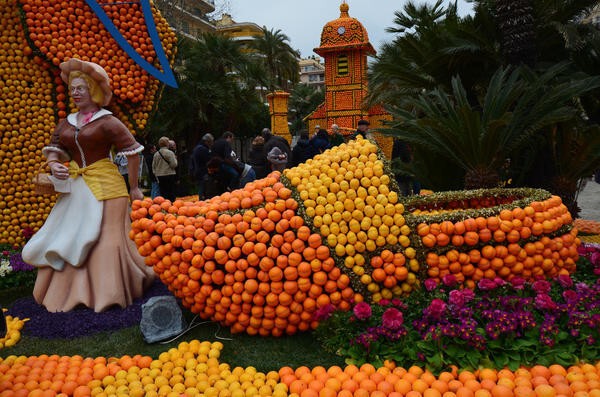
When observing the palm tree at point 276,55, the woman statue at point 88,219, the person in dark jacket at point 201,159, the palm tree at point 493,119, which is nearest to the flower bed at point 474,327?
the woman statue at point 88,219

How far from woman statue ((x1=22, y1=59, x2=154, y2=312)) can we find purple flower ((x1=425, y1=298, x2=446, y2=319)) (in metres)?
2.47

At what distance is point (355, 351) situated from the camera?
2787 millimetres

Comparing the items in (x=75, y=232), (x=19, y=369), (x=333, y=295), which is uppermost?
(x=75, y=232)

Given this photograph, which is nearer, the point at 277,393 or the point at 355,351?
the point at 277,393

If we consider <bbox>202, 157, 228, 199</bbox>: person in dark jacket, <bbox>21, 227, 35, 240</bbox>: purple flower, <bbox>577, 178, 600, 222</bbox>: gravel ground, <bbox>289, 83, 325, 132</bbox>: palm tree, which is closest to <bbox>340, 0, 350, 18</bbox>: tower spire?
<bbox>577, 178, 600, 222</bbox>: gravel ground

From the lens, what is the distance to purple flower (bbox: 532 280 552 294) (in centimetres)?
305

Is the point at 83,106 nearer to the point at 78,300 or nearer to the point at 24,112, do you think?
the point at 78,300

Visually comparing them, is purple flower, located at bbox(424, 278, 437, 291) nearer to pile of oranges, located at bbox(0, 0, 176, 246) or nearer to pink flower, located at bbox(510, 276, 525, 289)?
pink flower, located at bbox(510, 276, 525, 289)

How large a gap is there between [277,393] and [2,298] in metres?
3.45

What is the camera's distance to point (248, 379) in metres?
2.63

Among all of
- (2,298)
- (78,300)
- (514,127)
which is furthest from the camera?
(514,127)

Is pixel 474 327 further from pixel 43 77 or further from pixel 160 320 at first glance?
pixel 43 77

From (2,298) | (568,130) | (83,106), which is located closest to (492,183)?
(568,130)

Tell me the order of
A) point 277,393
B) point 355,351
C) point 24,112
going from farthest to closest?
point 24,112
point 355,351
point 277,393
